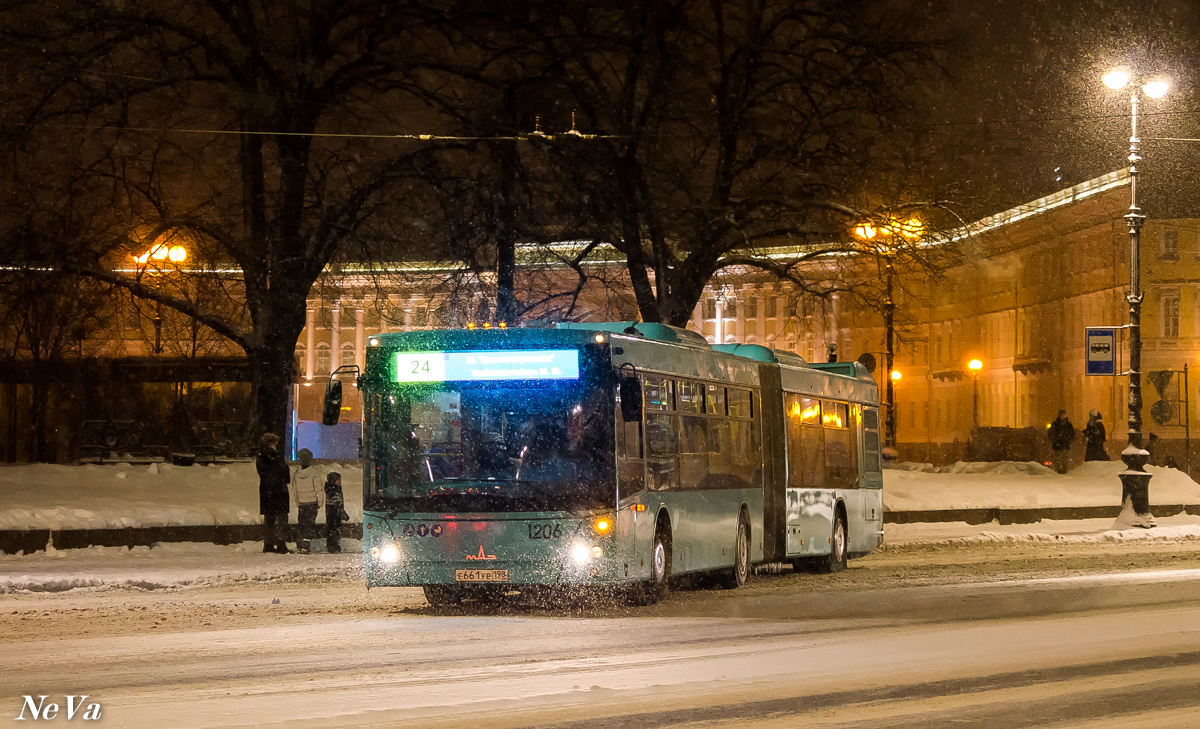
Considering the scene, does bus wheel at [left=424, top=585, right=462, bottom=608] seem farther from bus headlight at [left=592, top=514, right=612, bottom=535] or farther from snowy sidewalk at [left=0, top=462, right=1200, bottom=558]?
snowy sidewalk at [left=0, top=462, right=1200, bottom=558]

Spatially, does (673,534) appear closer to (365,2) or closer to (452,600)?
(452,600)

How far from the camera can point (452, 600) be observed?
17.0 meters

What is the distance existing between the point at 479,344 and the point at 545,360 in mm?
686

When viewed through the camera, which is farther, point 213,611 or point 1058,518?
point 1058,518

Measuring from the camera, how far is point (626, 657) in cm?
1190

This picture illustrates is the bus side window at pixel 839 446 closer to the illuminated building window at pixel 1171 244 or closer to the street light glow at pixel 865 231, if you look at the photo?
the street light glow at pixel 865 231

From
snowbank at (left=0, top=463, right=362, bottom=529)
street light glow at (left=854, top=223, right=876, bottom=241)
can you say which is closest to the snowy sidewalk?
snowbank at (left=0, top=463, right=362, bottom=529)

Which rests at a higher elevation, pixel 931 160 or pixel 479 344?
pixel 931 160

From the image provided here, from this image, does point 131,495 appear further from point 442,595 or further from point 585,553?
point 585,553

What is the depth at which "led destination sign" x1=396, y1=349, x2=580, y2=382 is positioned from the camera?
1593 centimetres

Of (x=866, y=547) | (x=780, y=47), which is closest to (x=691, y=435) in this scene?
(x=866, y=547)

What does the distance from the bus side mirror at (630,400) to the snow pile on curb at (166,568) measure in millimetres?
6088

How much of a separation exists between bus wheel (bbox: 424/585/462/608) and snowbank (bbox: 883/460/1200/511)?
20434 mm

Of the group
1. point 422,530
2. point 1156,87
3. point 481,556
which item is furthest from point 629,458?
point 1156,87
